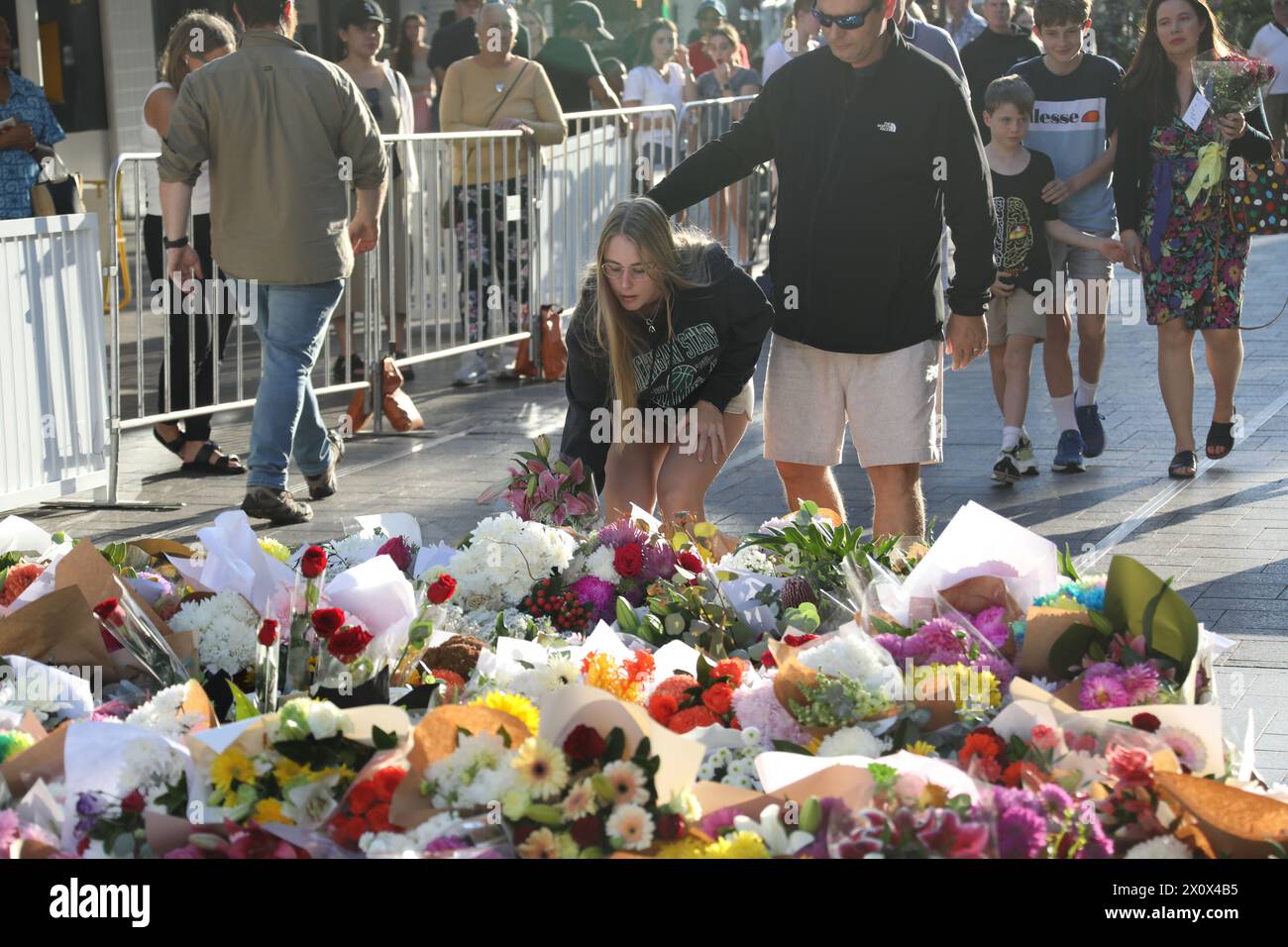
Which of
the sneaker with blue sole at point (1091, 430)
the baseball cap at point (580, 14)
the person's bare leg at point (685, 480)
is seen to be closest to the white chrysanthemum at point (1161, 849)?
the person's bare leg at point (685, 480)

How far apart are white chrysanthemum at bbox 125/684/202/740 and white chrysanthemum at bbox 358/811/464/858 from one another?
512 mm

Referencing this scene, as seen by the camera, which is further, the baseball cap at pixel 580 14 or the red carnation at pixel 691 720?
the baseball cap at pixel 580 14

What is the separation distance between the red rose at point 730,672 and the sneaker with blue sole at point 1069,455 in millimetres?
4870

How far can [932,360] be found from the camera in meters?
5.37

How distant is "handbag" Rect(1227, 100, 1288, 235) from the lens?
7406 mm

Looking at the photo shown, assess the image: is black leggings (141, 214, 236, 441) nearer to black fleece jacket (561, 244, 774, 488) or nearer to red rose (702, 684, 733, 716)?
black fleece jacket (561, 244, 774, 488)

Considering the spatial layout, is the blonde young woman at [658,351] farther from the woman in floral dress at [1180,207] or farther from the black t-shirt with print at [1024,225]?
the woman in floral dress at [1180,207]

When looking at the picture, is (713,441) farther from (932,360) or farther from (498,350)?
(498,350)

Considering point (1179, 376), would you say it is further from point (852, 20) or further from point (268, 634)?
point (268, 634)

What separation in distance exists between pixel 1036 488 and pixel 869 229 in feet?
8.69

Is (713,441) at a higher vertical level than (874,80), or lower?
lower

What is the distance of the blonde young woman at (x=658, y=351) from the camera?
5.23 m
